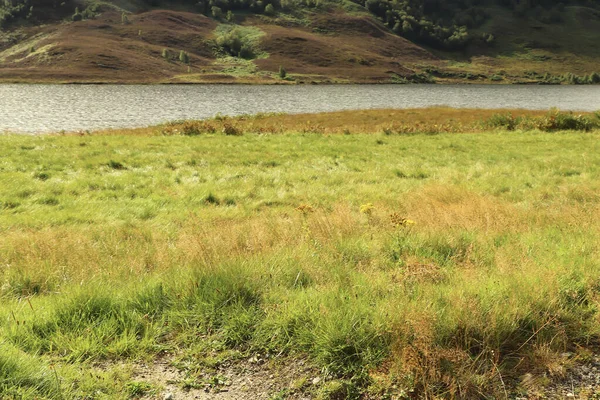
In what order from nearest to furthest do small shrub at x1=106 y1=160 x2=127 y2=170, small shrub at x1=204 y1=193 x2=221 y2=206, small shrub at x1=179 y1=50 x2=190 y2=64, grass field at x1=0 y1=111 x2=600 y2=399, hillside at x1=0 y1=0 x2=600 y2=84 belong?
grass field at x1=0 y1=111 x2=600 y2=399 → small shrub at x1=204 y1=193 x2=221 y2=206 → small shrub at x1=106 y1=160 x2=127 y2=170 → hillside at x1=0 y1=0 x2=600 y2=84 → small shrub at x1=179 y1=50 x2=190 y2=64

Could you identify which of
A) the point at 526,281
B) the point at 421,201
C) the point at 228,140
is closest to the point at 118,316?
the point at 526,281

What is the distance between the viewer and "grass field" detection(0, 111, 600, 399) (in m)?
4.18

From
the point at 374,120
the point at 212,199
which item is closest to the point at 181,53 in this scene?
the point at 374,120

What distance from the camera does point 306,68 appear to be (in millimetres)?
152875

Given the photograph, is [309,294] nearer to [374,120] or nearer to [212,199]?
[212,199]

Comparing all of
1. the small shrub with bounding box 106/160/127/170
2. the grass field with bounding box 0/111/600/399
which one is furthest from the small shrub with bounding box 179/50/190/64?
the grass field with bounding box 0/111/600/399

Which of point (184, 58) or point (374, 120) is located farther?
point (184, 58)

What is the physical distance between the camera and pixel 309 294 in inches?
208

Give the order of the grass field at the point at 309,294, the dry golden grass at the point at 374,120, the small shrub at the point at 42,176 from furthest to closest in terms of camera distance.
→ the dry golden grass at the point at 374,120
the small shrub at the point at 42,176
the grass field at the point at 309,294

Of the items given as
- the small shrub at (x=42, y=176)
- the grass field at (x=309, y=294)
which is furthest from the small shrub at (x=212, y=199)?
the small shrub at (x=42, y=176)

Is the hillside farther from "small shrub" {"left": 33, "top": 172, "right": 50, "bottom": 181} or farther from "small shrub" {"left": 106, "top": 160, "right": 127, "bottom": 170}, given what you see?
"small shrub" {"left": 33, "top": 172, "right": 50, "bottom": 181}

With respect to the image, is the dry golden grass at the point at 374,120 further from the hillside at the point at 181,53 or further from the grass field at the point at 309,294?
the hillside at the point at 181,53

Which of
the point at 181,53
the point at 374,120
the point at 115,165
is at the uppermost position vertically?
the point at 181,53

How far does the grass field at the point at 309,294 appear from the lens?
418 centimetres
